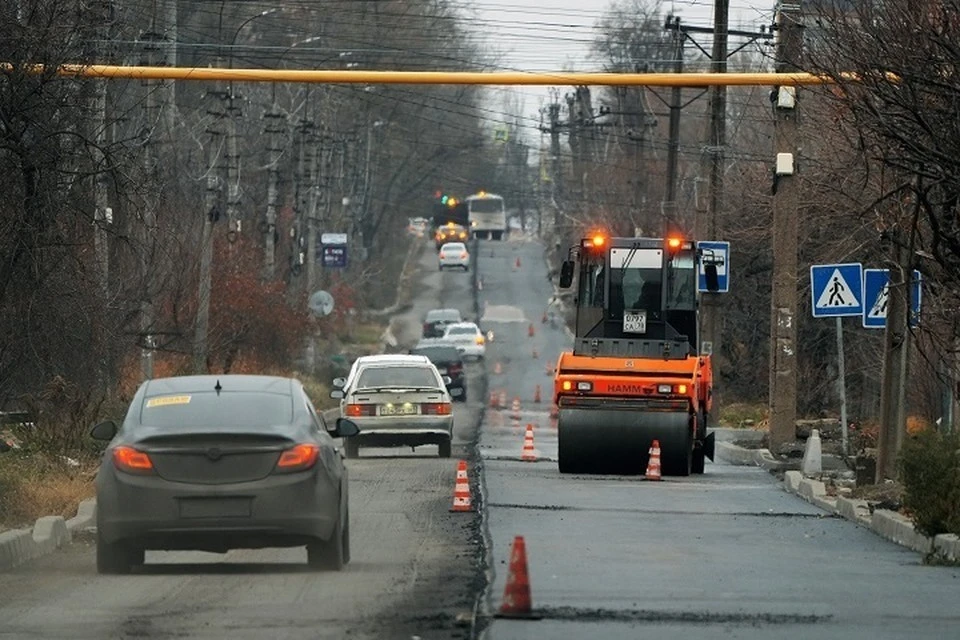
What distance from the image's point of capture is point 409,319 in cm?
9612

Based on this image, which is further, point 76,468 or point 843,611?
point 76,468

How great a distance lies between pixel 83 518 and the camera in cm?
1931

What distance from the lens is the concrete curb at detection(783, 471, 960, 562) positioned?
17.3m

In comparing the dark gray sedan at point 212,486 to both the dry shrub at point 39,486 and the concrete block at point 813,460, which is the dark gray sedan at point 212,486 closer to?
the dry shrub at point 39,486

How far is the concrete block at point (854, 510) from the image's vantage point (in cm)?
2130

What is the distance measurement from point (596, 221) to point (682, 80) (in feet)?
185

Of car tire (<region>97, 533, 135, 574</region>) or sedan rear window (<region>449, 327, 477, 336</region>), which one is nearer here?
car tire (<region>97, 533, 135, 574</region>)

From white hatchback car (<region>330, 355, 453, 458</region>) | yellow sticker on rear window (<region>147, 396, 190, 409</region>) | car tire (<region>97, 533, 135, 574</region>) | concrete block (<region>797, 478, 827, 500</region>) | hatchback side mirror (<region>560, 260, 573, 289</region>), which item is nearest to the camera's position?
car tire (<region>97, 533, 135, 574</region>)

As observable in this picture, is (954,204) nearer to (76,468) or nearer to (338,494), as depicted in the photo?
(338,494)

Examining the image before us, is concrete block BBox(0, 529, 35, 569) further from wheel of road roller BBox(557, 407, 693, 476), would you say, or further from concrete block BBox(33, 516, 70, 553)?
wheel of road roller BBox(557, 407, 693, 476)

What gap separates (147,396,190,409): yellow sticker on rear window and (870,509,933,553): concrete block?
6838 mm

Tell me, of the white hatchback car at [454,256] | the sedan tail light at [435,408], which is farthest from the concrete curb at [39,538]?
the white hatchback car at [454,256]

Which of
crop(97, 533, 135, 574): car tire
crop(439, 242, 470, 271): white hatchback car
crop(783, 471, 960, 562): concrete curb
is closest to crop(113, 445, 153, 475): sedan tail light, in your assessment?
crop(97, 533, 135, 574): car tire

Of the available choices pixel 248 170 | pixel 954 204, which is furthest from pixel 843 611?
pixel 248 170
